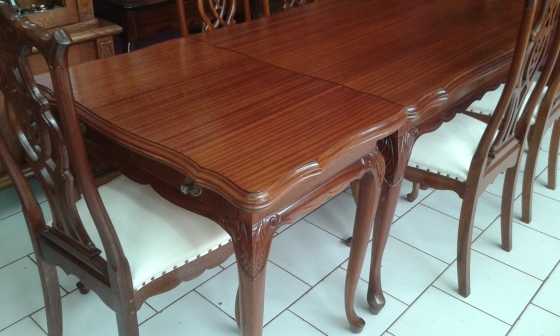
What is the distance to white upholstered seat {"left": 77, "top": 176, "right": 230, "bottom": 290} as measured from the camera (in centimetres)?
118

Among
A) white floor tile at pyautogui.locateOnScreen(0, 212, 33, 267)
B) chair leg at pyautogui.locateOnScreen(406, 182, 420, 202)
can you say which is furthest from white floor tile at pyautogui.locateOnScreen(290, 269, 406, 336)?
white floor tile at pyautogui.locateOnScreen(0, 212, 33, 267)

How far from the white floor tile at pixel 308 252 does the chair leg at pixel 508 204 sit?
1.85 ft

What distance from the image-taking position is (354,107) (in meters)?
1.24

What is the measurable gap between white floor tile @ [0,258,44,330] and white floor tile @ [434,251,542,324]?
1.31 m

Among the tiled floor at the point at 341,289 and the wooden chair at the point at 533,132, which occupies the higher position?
the wooden chair at the point at 533,132

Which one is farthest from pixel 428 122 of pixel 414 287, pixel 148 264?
pixel 148 264

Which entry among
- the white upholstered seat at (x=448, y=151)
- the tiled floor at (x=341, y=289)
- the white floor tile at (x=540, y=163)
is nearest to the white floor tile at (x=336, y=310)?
the tiled floor at (x=341, y=289)

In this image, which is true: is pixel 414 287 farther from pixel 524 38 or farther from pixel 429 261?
pixel 524 38

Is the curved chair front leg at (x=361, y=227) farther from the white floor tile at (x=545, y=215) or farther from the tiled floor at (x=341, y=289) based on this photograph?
the white floor tile at (x=545, y=215)

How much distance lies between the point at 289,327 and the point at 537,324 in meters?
0.77

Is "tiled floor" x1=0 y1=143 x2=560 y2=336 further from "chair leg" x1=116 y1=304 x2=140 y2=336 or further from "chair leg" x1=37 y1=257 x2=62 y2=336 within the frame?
"chair leg" x1=116 y1=304 x2=140 y2=336

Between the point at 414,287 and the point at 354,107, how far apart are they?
83 centimetres

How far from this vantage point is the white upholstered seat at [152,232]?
1182mm

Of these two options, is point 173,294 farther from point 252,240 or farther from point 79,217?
point 252,240
